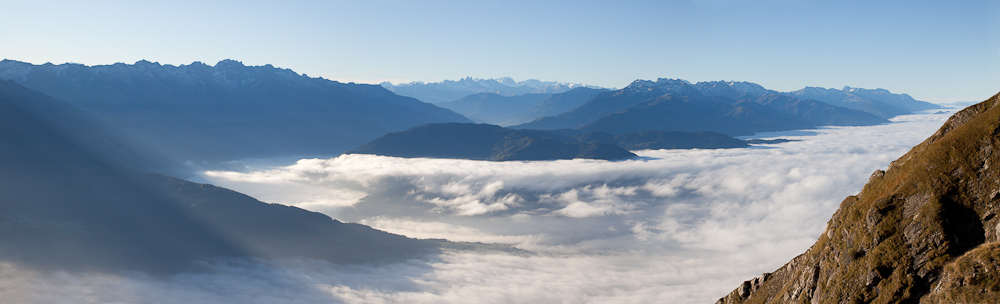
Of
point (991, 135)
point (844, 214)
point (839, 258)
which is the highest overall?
point (991, 135)

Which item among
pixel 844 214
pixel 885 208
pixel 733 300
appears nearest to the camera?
pixel 885 208

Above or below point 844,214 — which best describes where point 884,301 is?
below

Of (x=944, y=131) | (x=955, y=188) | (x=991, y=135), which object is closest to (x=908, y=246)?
(x=955, y=188)

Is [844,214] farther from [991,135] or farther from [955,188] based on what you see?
[991,135]

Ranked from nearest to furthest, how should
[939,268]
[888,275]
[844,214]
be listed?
[939,268]
[888,275]
[844,214]

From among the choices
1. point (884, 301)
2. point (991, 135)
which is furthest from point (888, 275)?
point (991, 135)

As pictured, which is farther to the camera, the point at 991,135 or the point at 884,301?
the point at 991,135

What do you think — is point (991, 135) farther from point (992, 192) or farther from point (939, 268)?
point (939, 268)
